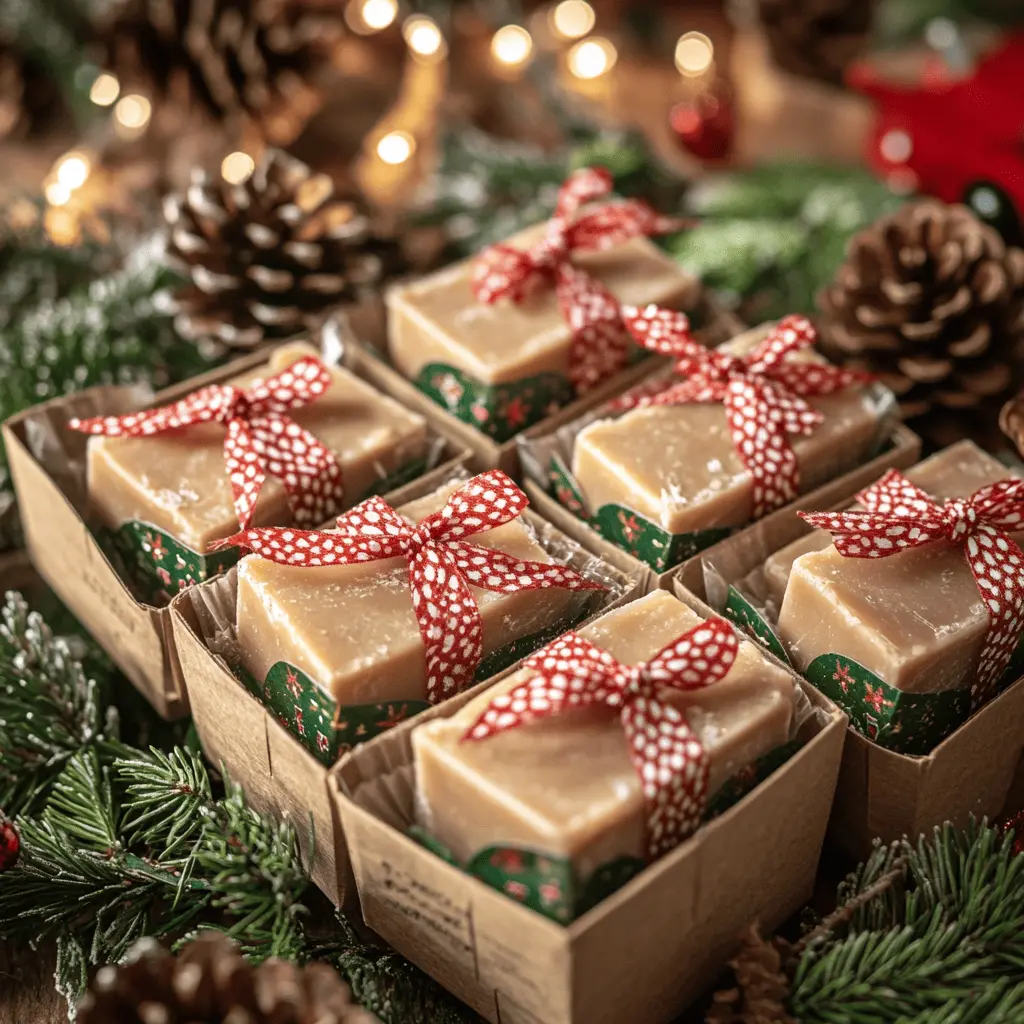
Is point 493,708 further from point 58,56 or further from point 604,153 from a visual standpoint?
point 58,56

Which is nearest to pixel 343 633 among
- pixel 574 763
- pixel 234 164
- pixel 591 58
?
pixel 574 763

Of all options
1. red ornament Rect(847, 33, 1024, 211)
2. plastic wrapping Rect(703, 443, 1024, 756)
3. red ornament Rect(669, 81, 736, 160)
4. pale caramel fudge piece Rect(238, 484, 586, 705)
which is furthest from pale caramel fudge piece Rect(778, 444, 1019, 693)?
red ornament Rect(669, 81, 736, 160)

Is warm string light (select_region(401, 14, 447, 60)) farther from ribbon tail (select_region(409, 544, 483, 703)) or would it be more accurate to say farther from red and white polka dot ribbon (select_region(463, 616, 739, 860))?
red and white polka dot ribbon (select_region(463, 616, 739, 860))

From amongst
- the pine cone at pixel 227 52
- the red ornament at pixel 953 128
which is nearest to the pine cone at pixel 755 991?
the red ornament at pixel 953 128

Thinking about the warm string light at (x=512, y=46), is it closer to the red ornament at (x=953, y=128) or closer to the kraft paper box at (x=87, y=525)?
the red ornament at (x=953, y=128)

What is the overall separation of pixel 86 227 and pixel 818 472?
107 cm

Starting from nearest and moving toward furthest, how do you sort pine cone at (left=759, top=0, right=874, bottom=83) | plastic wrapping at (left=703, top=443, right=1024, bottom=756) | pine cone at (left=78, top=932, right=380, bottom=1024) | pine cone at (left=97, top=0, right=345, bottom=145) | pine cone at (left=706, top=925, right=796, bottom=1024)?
pine cone at (left=78, top=932, right=380, bottom=1024) → pine cone at (left=706, top=925, right=796, bottom=1024) → plastic wrapping at (left=703, top=443, right=1024, bottom=756) → pine cone at (left=97, top=0, right=345, bottom=145) → pine cone at (left=759, top=0, right=874, bottom=83)

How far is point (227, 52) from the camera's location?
187 centimetres

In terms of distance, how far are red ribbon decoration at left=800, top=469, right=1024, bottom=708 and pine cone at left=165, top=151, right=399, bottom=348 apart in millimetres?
717

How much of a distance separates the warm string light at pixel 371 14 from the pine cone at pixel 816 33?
0.58m

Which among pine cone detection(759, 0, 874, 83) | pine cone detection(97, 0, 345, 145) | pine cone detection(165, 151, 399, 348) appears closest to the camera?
pine cone detection(165, 151, 399, 348)

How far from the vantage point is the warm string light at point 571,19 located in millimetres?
2164

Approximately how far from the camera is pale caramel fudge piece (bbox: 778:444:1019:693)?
112 centimetres

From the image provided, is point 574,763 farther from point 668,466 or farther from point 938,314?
point 938,314
